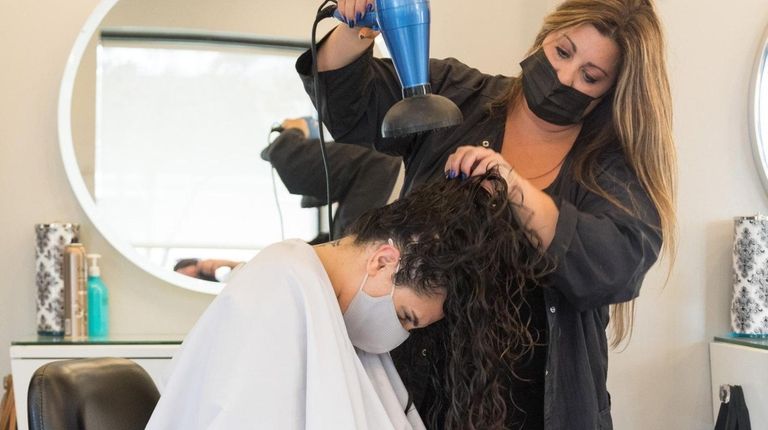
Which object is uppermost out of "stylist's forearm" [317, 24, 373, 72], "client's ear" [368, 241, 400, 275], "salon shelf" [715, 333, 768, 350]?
"stylist's forearm" [317, 24, 373, 72]

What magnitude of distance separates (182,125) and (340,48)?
1.36 meters

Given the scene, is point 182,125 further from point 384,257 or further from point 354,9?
point 384,257

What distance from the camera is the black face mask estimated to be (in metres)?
1.76

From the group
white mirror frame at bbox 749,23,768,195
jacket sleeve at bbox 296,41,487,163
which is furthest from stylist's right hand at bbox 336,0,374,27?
white mirror frame at bbox 749,23,768,195

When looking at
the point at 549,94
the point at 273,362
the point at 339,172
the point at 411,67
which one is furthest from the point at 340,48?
the point at 339,172

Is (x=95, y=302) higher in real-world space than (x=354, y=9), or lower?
lower

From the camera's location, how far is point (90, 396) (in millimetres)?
1636

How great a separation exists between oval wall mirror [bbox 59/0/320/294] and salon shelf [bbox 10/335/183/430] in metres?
0.32

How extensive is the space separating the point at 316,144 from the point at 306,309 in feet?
5.42

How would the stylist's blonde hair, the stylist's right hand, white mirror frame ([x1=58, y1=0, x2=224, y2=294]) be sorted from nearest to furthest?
1. the stylist's right hand
2. the stylist's blonde hair
3. white mirror frame ([x1=58, y1=0, x2=224, y2=294])

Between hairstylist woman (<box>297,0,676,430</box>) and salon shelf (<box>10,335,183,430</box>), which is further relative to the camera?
salon shelf (<box>10,335,183,430</box>)

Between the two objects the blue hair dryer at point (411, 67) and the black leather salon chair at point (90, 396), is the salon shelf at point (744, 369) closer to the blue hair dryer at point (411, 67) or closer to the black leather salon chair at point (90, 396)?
Answer: the blue hair dryer at point (411, 67)

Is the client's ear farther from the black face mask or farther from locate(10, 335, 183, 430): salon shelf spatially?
locate(10, 335, 183, 430): salon shelf

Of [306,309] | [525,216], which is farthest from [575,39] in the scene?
[306,309]
